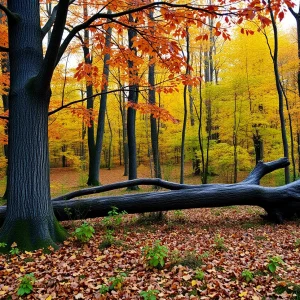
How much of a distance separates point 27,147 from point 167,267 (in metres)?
2.82

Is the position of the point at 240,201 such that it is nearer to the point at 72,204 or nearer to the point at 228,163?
the point at 72,204

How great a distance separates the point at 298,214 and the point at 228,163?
10814mm

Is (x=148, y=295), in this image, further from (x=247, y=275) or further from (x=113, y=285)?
(x=247, y=275)

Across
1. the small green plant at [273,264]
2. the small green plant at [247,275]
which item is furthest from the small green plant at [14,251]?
the small green plant at [273,264]

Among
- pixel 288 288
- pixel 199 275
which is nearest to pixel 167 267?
pixel 199 275

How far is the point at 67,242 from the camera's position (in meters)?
4.56

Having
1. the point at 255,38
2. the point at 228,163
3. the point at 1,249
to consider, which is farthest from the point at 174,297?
the point at 255,38

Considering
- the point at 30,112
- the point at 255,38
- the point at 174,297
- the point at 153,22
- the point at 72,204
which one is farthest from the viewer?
the point at 255,38

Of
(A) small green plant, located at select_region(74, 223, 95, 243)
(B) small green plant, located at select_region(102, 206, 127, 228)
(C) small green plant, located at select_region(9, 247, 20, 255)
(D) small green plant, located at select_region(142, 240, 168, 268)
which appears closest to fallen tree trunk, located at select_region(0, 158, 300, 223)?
(B) small green plant, located at select_region(102, 206, 127, 228)

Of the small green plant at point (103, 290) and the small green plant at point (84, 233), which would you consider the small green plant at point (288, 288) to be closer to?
the small green plant at point (103, 290)

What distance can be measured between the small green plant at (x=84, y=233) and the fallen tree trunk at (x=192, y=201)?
126cm

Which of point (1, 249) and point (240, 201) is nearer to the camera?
point (1, 249)

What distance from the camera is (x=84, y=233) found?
4.47 m

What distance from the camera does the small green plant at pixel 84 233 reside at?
446 cm
